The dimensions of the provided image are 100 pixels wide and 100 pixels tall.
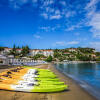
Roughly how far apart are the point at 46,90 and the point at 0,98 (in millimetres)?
3198

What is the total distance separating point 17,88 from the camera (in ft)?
29.1

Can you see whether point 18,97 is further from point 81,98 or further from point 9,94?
point 81,98

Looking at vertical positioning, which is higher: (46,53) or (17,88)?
(46,53)

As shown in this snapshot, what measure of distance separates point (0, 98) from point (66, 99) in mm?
4443

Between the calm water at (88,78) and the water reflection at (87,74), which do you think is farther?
the water reflection at (87,74)

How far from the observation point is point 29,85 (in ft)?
30.5

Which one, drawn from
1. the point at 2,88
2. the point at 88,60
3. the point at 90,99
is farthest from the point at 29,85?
the point at 88,60

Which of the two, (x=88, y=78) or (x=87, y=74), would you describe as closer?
(x=88, y=78)

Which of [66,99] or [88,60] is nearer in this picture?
[66,99]

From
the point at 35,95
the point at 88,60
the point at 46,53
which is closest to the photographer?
the point at 35,95

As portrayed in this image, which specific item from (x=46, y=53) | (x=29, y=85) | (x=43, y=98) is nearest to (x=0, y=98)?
(x=29, y=85)

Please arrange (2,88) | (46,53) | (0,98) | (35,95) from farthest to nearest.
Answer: (46,53) < (2,88) < (35,95) < (0,98)

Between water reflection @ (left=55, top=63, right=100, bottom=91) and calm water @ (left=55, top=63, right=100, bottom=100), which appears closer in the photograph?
calm water @ (left=55, top=63, right=100, bottom=100)

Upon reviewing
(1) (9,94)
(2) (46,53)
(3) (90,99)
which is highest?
(2) (46,53)
